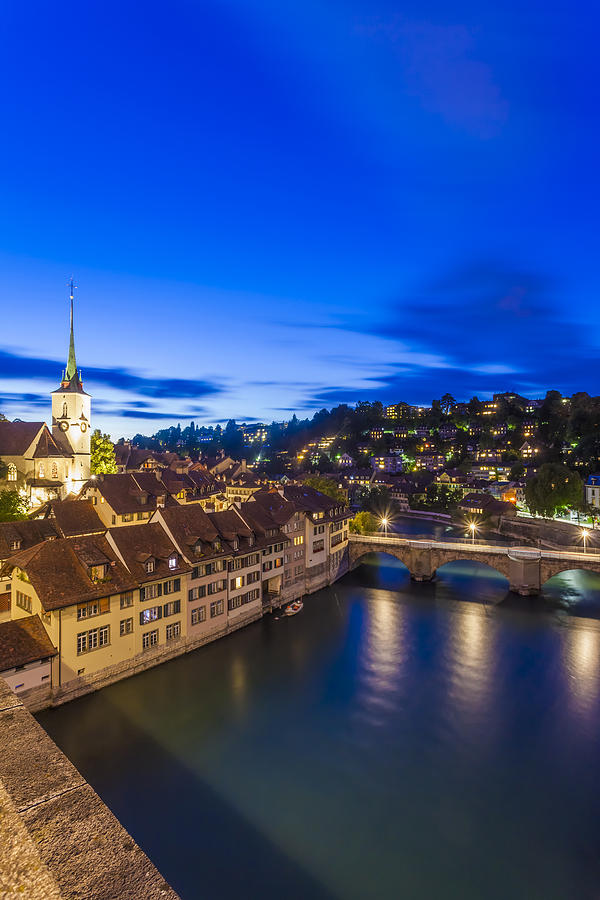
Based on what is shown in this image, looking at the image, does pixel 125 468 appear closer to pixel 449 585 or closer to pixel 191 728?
pixel 449 585

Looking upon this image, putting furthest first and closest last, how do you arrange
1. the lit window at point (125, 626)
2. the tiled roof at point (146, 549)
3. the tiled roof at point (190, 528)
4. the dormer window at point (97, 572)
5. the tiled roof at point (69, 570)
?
the tiled roof at point (190, 528), the tiled roof at point (146, 549), the lit window at point (125, 626), the dormer window at point (97, 572), the tiled roof at point (69, 570)

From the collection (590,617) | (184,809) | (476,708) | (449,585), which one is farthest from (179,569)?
(590,617)

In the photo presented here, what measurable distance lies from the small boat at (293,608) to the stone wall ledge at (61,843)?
116 feet

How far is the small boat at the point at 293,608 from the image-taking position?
37.5 m

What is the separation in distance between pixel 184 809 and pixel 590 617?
3339cm

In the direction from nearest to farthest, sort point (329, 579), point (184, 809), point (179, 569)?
point (184, 809)
point (179, 569)
point (329, 579)

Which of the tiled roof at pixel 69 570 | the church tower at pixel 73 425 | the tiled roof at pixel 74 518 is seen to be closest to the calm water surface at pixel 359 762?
the tiled roof at pixel 69 570

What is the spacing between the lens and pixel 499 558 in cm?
4484

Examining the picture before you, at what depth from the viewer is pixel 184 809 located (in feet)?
58.7

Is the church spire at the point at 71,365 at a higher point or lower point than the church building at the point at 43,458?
higher

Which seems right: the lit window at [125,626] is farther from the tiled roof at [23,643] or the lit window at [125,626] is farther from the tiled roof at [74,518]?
the tiled roof at [74,518]

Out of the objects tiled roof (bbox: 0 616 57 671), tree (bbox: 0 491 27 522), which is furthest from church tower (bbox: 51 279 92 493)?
tiled roof (bbox: 0 616 57 671)

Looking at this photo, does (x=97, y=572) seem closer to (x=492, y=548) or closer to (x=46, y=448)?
(x=492, y=548)

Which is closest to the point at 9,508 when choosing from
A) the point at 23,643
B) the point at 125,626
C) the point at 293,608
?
the point at 125,626
